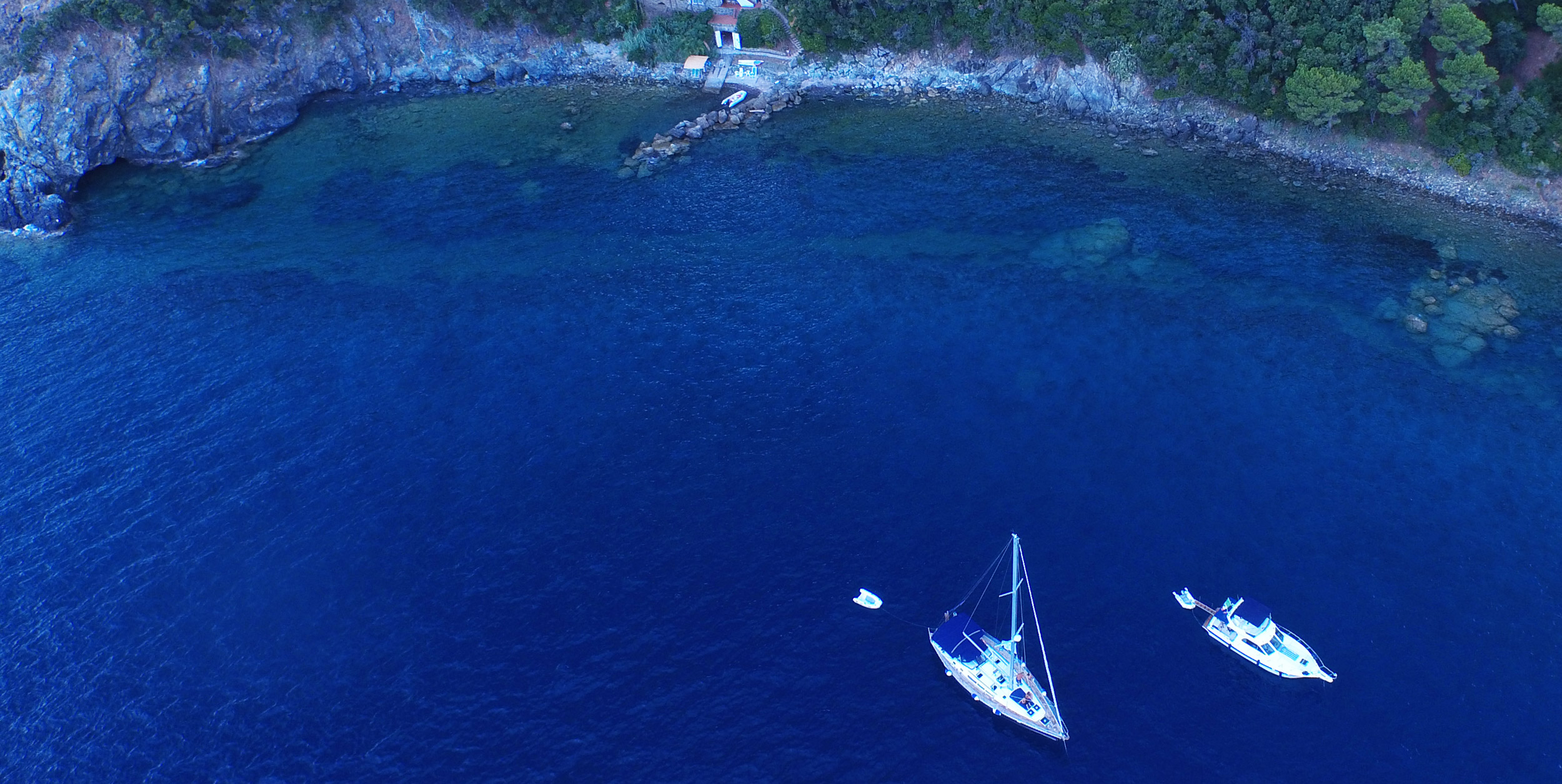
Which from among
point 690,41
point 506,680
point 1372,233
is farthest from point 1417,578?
point 690,41

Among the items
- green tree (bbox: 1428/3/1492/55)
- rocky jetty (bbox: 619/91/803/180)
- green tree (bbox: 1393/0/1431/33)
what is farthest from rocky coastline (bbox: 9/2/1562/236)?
green tree (bbox: 1393/0/1431/33)

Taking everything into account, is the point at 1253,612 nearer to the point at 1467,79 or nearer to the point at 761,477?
the point at 761,477

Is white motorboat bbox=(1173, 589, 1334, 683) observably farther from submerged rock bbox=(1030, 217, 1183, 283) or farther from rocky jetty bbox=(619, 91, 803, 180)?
rocky jetty bbox=(619, 91, 803, 180)

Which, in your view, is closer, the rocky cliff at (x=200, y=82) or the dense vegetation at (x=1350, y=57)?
the dense vegetation at (x=1350, y=57)

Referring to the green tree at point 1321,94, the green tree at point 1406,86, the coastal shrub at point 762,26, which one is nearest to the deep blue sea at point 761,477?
the green tree at point 1321,94

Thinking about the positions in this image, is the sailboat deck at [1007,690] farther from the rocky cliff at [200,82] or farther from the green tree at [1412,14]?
the rocky cliff at [200,82]

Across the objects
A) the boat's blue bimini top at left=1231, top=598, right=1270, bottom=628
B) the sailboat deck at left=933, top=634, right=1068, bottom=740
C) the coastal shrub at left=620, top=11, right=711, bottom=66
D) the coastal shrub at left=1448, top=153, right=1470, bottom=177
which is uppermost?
the coastal shrub at left=620, top=11, right=711, bottom=66
